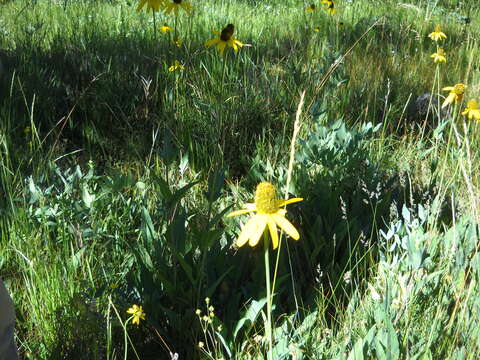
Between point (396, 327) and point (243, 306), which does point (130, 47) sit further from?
point (396, 327)

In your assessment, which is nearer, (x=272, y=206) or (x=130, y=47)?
(x=272, y=206)

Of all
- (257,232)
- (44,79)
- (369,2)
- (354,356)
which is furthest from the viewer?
(369,2)

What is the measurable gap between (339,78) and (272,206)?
6.12 ft

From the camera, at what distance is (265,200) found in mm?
1093

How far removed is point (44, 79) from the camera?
121 inches

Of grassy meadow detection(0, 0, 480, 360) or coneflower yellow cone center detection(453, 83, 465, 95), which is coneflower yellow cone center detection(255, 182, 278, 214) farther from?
coneflower yellow cone center detection(453, 83, 465, 95)

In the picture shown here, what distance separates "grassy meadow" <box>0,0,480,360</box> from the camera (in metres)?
1.51

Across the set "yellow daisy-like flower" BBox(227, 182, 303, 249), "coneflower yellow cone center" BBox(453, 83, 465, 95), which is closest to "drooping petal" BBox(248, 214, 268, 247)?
"yellow daisy-like flower" BBox(227, 182, 303, 249)

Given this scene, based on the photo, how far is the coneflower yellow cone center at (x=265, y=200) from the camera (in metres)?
1.09

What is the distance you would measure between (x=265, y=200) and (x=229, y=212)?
1121 mm

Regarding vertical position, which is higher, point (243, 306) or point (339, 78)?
point (339, 78)

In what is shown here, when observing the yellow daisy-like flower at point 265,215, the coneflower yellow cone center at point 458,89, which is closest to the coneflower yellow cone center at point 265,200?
the yellow daisy-like flower at point 265,215

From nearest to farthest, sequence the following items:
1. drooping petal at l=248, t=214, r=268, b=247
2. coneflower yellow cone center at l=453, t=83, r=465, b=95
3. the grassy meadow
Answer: drooping petal at l=248, t=214, r=268, b=247
the grassy meadow
coneflower yellow cone center at l=453, t=83, r=465, b=95

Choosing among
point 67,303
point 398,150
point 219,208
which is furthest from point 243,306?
point 398,150
